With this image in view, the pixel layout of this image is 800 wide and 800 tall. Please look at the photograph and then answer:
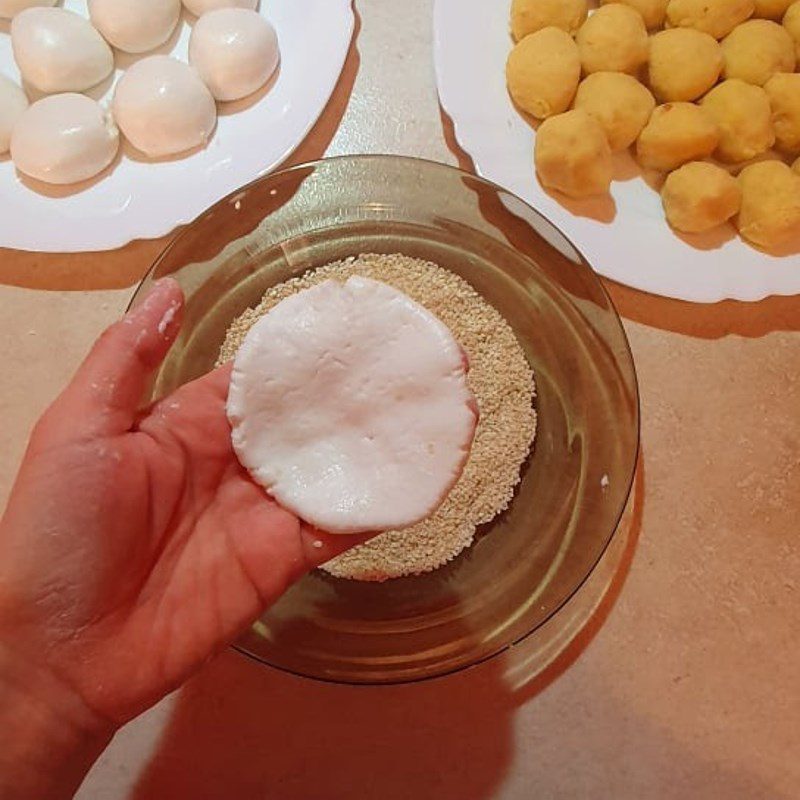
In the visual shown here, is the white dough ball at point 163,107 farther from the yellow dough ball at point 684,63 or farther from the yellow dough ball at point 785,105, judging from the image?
the yellow dough ball at point 785,105

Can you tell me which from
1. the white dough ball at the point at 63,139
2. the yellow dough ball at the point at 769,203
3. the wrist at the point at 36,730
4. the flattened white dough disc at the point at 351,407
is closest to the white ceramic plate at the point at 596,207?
the yellow dough ball at the point at 769,203

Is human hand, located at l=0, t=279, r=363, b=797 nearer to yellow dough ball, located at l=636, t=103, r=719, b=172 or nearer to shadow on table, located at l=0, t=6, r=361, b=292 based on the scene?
shadow on table, located at l=0, t=6, r=361, b=292

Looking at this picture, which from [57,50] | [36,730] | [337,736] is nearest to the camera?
[36,730]

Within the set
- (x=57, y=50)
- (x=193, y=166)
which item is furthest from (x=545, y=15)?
(x=57, y=50)

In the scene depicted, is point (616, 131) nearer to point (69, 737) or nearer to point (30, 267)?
point (30, 267)

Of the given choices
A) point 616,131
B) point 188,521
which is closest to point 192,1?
point 616,131

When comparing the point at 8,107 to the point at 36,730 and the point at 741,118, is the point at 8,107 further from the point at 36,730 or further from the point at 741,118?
the point at 741,118

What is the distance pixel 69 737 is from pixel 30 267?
1.66 ft

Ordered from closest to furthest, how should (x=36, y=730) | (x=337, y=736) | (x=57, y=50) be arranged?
(x=36, y=730) → (x=337, y=736) → (x=57, y=50)

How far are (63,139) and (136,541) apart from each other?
1.49 ft

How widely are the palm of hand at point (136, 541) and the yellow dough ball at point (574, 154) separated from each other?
15.7 inches

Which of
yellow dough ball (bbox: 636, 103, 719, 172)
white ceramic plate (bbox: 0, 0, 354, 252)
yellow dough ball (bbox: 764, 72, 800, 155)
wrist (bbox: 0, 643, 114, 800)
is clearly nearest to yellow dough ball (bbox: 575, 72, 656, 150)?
yellow dough ball (bbox: 636, 103, 719, 172)

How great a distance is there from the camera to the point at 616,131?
0.89m

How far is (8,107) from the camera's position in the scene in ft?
2.99
